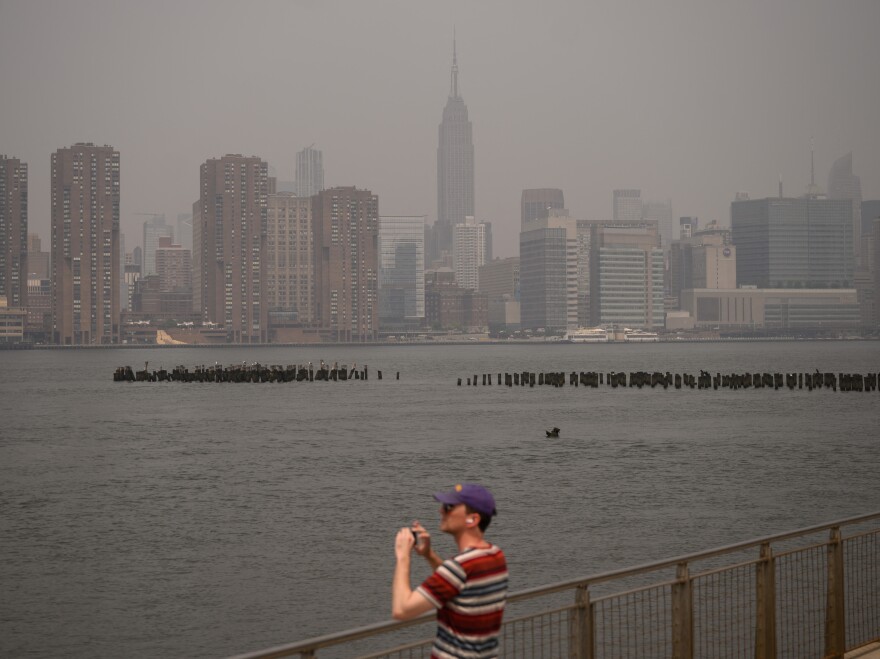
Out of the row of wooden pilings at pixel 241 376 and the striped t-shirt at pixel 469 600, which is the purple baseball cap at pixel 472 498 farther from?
the row of wooden pilings at pixel 241 376

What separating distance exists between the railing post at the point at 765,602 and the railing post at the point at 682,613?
1112mm

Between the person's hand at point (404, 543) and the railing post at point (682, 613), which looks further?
the railing post at point (682, 613)

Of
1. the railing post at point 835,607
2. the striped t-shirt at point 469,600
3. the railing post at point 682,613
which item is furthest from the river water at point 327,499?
the striped t-shirt at point 469,600

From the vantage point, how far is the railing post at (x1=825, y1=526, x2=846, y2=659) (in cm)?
1302

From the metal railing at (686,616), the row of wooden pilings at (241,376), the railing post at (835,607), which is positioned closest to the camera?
the metal railing at (686,616)

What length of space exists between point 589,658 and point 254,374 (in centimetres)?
13691

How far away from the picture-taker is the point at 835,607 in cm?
1318

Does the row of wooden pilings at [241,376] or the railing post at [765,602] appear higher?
the railing post at [765,602]

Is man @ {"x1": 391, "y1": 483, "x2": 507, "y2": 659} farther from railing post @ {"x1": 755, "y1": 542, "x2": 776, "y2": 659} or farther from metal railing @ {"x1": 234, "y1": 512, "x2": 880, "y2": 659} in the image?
railing post @ {"x1": 755, "y1": 542, "x2": 776, "y2": 659}

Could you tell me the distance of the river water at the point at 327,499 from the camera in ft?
86.0

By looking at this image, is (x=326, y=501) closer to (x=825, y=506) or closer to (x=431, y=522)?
(x=431, y=522)

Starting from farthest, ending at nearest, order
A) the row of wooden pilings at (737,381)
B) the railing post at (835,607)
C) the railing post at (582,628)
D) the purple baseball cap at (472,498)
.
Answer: the row of wooden pilings at (737,381), the railing post at (835,607), the railing post at (582,628), the purple baseball cap at (472,498)

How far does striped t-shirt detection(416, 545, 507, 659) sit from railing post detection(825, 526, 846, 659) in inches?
224

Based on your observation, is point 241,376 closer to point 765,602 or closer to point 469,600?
point 765,602
